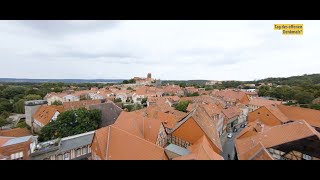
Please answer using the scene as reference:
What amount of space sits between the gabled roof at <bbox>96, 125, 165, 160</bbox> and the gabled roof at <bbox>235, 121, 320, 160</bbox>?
227 centimetres

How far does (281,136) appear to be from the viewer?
18.1ft

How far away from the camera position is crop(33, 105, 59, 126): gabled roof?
9.39 metres

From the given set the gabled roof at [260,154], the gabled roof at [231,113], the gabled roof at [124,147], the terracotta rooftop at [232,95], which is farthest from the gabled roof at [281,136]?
the terracotta rooftop at [232,95]

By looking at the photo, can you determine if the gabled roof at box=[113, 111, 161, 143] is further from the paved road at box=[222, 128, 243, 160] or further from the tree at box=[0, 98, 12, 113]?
the tree at box=[0, 98, 12, 113]

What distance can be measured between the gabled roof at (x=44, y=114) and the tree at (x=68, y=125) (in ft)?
5.82

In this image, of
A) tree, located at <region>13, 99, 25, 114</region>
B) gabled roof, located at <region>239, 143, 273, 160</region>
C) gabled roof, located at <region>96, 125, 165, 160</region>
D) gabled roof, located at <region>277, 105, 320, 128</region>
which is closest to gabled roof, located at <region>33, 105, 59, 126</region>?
tree, located at <region>13, 99, 25, 114</region>

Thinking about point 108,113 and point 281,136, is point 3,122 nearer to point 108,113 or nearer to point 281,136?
point 108,113

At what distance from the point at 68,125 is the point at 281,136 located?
718 cm

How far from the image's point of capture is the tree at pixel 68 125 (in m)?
7.48
